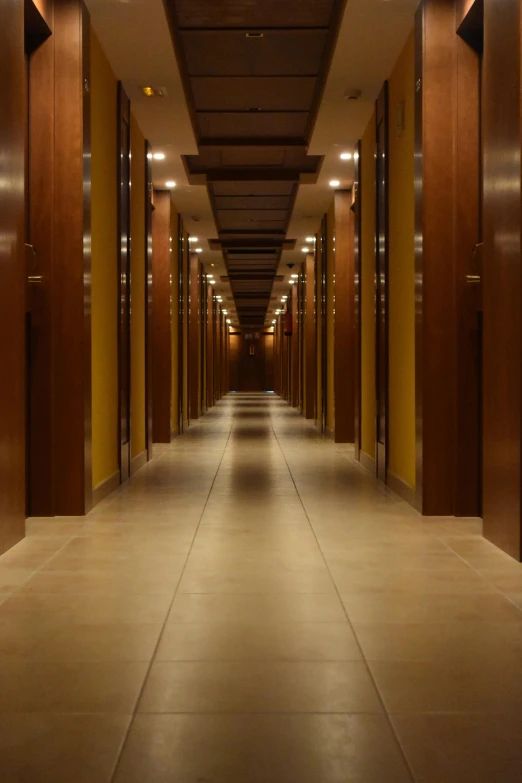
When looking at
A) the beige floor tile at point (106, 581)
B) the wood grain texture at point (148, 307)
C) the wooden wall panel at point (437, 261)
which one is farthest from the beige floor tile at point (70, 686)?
the wood grain texture at point (148, 307)

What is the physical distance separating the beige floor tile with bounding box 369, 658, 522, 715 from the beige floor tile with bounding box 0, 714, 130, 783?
78cm

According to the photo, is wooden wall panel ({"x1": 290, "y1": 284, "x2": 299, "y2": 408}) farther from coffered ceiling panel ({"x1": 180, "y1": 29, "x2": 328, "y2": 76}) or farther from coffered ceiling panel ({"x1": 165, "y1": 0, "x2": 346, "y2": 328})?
coffered ceiling panel ({"x1": 180, "y1": 29, "x2": 328, "y2": 76})

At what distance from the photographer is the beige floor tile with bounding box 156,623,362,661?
2846 millimetres

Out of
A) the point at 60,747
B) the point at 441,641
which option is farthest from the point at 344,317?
the point at 60,747

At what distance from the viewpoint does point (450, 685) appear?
257 centimetres

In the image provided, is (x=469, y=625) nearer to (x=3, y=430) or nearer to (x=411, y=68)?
(x=3, y=430)

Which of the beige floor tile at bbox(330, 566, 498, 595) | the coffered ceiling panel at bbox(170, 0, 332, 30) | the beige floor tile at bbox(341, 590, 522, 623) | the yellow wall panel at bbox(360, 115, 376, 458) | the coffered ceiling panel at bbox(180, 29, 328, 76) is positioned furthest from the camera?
the yellow wall panel at bbox(360, 115, 376, 458)

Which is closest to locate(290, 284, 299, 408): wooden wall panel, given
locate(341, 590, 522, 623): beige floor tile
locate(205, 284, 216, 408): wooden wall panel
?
locate(205, 284, 216, 408): wooden wall panel

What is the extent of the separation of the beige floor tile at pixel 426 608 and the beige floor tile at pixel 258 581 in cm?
24

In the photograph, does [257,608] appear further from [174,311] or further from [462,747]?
[174,311]

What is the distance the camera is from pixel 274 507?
6145mm

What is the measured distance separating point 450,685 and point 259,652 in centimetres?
66

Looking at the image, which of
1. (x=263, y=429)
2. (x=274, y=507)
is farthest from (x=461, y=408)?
(x=263, y=429)

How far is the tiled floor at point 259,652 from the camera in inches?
82.0
